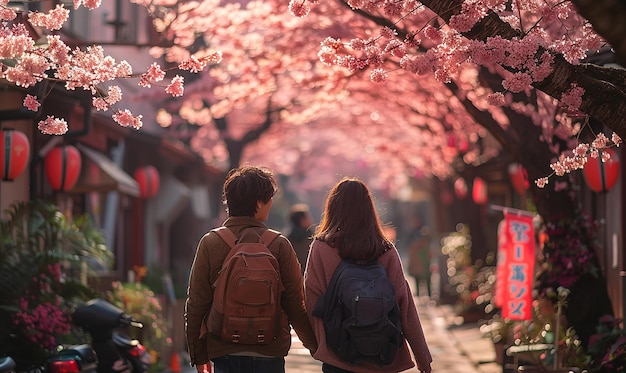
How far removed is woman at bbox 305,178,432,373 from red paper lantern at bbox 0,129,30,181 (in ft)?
17.6

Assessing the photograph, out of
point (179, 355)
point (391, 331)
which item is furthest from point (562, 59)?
point (179, 355)

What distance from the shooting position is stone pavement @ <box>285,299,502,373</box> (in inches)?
594

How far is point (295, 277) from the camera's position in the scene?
21.7 feet

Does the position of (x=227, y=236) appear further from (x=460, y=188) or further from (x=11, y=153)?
(x=460, y=188)

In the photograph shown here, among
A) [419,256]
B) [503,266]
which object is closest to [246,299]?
[503,266]

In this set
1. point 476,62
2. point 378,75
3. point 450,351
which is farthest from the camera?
point 450,351

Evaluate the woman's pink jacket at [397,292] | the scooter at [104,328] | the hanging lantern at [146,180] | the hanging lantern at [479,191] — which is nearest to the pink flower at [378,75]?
the woman's pink jacket at [397,292]

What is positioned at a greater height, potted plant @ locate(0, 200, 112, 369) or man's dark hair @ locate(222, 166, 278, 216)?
man's dark hair @ locate(222, 166, 278, 216)

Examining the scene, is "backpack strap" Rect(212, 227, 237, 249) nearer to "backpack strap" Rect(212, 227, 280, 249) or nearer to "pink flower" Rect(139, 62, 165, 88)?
"backpack strap" Rect(212, 227, 280, 249)

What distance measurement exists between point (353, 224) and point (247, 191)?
→ 0.67 m

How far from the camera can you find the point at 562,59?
683 cm

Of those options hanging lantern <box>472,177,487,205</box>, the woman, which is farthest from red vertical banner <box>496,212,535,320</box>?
hanging lantern <box>472,177,487,205</box>

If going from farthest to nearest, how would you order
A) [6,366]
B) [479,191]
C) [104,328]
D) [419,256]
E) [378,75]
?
[419,256], [479,191], [104,328], [378,75], [6,366]

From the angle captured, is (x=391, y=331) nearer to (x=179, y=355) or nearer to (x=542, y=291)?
(x=542, y=291)
